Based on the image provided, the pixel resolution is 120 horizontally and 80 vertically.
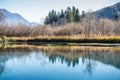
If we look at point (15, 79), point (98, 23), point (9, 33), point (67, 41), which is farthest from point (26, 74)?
point (9, 33)

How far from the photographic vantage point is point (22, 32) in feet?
197

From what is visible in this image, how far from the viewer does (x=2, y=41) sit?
41.5m

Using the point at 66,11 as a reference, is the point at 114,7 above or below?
above

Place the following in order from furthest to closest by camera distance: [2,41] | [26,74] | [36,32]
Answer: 1. [36,32]
2. [2,41]
3. [26,74]

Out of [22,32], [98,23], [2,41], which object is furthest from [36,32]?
[2,41]

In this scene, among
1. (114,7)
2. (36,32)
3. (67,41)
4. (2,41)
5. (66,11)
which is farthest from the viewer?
(114,7)

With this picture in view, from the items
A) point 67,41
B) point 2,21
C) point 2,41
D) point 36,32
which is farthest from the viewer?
point 36,32

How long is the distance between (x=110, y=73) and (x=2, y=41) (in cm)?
3236

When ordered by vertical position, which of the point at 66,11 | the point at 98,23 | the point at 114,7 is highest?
the point at 114,7

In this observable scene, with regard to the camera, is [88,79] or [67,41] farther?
[67,41]

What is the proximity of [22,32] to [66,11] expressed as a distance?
82.1ft

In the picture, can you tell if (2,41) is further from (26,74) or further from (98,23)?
(26,74)

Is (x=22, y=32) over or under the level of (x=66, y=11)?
under

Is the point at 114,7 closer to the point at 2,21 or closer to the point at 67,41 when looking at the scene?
the point at 2,21
